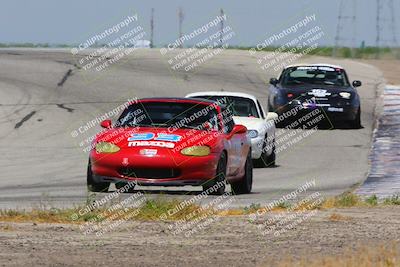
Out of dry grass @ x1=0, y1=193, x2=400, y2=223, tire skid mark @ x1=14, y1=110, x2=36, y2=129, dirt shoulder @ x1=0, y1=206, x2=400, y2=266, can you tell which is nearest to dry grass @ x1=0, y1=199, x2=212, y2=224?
dry grass @ x1=0, y1=193, x2=400, y2=223

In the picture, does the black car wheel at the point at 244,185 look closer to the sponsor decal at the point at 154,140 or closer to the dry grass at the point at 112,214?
the sponsor decal at the point at 154,140

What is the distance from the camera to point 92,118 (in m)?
31.0

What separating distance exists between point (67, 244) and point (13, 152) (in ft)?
46.3

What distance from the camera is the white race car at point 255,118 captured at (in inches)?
905

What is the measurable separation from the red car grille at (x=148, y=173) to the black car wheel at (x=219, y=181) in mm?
501

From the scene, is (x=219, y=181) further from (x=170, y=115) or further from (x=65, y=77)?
(x=65, y=77)

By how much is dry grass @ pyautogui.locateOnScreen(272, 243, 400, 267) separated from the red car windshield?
690 centimetres

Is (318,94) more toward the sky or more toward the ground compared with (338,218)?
more toward the ground

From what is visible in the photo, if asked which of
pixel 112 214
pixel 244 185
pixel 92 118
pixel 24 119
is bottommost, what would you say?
pixel 92 118

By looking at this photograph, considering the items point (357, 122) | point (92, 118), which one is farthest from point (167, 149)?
point (357, 122)

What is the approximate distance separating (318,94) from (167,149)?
48.3ft

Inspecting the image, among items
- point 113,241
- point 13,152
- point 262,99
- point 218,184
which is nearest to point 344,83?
point 262,99

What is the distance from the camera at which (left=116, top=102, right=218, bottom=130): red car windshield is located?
56.9 ft

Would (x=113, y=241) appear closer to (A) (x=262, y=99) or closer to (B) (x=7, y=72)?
(A) (x=262, y=99)
